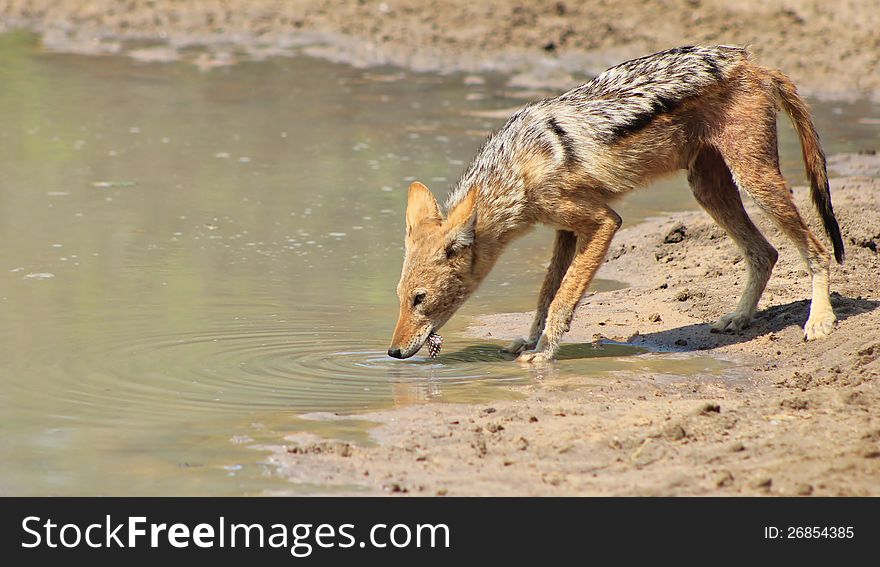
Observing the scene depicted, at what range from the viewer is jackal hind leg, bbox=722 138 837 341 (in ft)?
27.3

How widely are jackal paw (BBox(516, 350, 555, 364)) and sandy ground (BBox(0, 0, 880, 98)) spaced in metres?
10.8

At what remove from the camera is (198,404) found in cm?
704

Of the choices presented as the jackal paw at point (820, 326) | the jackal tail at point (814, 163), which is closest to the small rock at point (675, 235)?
the jackal tail at point (814, 163)

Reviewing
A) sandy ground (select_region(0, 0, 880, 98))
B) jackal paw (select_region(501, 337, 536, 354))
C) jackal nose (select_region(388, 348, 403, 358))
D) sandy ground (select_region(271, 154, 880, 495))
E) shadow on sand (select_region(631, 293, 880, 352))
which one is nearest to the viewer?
sandy ground (select_region(271, 154, 880, 495))

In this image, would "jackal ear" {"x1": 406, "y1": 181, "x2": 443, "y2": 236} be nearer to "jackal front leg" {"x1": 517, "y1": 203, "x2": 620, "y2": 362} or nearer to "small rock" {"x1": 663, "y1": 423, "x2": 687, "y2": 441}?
"jackal front leg" {"x1": 517, "y1": 203, "x2": 620, "y2": 362}

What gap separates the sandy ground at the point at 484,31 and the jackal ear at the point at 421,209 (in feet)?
34.3

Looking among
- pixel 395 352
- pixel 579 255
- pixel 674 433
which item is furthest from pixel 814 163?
pixel 674 433

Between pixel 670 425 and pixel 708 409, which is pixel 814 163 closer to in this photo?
pixel 708 409

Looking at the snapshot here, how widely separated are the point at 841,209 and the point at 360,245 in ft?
13.8

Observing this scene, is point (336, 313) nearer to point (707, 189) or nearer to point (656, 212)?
point (707, 189)

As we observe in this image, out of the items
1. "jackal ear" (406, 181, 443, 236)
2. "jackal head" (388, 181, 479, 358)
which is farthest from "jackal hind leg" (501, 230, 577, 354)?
"jackal ear" (406, 181, 443, 236)

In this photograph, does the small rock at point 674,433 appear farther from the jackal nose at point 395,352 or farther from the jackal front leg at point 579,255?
the jackal nose at point 395,352

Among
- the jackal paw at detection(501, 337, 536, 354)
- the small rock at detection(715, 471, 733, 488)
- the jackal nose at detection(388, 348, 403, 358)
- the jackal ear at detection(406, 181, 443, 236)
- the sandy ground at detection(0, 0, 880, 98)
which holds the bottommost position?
the sandy ground at detection(0, 0, 880, 98)

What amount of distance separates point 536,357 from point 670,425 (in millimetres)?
2025
